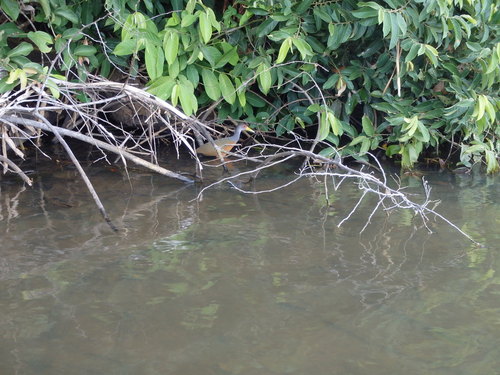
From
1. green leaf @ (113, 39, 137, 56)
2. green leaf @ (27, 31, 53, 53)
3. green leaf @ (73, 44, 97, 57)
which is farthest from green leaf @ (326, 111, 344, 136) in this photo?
green leaf @ (27, 31, 53, 53)

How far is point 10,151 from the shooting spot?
6969 mm

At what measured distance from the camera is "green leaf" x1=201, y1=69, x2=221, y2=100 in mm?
6008

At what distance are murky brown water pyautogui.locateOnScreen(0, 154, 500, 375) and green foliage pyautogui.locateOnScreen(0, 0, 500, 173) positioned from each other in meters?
0.86

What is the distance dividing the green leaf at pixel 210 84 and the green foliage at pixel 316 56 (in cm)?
1

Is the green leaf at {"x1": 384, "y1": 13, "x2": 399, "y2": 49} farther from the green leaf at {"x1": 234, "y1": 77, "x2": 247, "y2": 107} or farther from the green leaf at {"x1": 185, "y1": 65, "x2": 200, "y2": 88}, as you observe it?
the green leaf at {"x1": 185, "y1": 65, "x2": 200, "y2": 88}

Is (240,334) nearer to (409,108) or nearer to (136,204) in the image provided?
(136,204)

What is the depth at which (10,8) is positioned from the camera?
17.4 feet

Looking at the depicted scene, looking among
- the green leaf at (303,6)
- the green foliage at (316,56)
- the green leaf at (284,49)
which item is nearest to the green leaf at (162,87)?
the green foliage at (316,56)

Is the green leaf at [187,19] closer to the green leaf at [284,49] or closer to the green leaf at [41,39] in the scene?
the green leaf at [284,49]

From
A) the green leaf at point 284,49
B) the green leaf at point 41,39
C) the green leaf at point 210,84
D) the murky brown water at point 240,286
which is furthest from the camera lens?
the green leaf at point 210,84

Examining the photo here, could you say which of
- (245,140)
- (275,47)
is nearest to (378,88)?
(275,47)

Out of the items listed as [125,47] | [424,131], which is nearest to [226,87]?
[125,47]

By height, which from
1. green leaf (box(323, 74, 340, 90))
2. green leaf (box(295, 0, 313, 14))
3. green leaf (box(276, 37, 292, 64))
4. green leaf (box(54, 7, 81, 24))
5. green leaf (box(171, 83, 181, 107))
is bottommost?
green leaf (box(323, 74, 340, 90))

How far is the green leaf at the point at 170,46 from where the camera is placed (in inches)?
215
